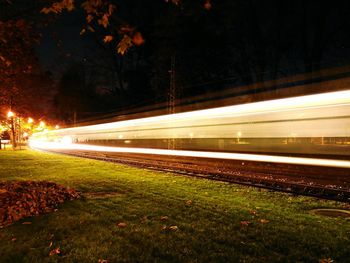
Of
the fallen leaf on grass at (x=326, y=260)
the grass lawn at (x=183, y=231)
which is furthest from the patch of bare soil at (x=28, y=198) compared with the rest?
the fallen leaf on grass at (x=326, y=260)

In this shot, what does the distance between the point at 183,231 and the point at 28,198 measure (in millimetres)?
4081

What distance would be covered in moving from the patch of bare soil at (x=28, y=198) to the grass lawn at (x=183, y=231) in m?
0.35

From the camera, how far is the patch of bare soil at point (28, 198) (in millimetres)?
7305

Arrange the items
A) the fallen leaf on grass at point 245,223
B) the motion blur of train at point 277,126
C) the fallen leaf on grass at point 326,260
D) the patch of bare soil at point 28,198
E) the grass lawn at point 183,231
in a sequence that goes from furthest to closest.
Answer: the motion blur of train at point 277,126
the patch of bare soil at point 28,198
the fallen leaf on grass at point 245,223
the grass lawn at point 183,231
the fallen leaf on grass at point 326,260

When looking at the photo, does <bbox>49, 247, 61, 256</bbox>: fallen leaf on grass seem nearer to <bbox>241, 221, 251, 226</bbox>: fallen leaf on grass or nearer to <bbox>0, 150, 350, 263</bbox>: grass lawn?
<bbox>0, 150, 350, 263</bbox>: grass lawn

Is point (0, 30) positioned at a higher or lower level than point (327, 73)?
lower

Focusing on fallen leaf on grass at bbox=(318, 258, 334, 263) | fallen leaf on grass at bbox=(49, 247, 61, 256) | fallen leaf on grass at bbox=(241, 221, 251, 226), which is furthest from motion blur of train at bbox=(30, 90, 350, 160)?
fallen leaf on grass at bbox=(49, 247, 61, 256)

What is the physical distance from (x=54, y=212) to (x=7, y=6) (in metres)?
4.75

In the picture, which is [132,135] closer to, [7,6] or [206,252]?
[7,6]

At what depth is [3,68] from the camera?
10273 mm

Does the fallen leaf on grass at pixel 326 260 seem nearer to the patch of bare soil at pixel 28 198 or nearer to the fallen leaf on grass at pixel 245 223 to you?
the fallen leaf on grass at pixel 245 223

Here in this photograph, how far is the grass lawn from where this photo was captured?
5.20m

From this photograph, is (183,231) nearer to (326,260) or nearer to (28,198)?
(326,260)

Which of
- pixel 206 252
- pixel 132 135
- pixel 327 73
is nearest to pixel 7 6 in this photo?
pixel 206 252
